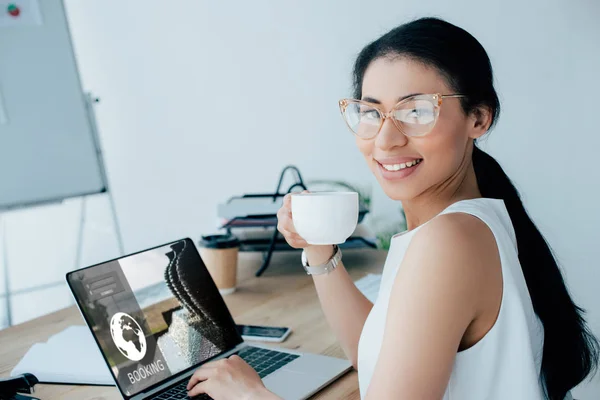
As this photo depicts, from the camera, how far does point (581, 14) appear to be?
1770mm

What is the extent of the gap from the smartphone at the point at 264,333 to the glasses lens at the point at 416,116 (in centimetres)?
49

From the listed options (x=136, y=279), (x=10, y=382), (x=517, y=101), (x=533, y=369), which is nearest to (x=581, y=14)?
(x=517, y=101)

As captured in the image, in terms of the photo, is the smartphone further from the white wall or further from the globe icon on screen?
the white wall

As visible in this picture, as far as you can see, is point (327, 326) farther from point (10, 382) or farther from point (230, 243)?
point (10, 382)

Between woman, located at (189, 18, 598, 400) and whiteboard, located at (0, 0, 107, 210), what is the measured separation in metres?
1.35

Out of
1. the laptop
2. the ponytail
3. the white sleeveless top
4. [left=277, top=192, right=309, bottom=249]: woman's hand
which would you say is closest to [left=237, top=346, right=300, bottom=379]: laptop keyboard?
the laptop

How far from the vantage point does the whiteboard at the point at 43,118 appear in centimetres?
194

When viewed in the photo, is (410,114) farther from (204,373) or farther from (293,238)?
(204,373)

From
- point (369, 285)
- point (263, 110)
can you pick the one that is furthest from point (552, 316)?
point (263, 110)

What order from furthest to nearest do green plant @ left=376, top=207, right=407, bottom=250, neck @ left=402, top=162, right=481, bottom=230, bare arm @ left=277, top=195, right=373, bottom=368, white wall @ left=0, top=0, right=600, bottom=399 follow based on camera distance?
1. green plant @ left=376, top=207, right=407, bottom=250
2. white wall @ left=0, top=0, right=600, bottom=399
3. bare arm @ left=277, top=195, right=373, bottom=368
4. neck @ left=402, top=162, right=481, bottom=230

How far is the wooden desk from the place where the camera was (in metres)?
0.94

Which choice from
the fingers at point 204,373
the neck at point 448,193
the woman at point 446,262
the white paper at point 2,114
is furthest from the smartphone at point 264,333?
the white paper at point 2,114

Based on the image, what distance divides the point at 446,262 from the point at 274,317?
628 millimetres

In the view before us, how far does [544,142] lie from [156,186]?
6.14ft
